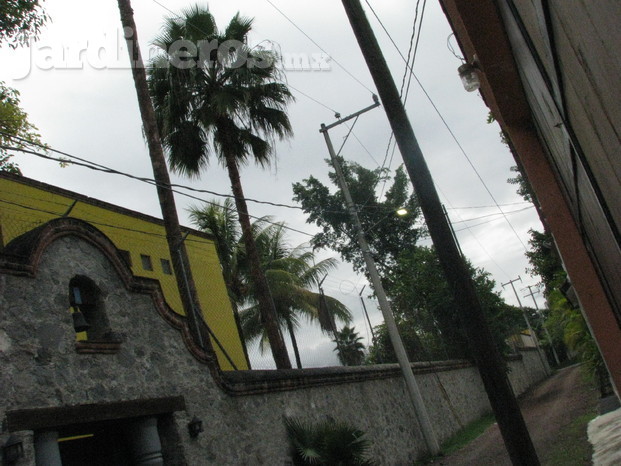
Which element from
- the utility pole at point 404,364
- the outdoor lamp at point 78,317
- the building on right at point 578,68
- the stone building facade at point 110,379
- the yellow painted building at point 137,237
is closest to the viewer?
the building on right at point 578,68

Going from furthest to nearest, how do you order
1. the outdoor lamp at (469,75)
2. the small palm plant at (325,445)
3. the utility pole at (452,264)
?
1. the small palm plant at (325,445)
2. the utility pole at (452,264)
3. the outdoor lamp at (469,75)

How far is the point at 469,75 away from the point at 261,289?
385 inches

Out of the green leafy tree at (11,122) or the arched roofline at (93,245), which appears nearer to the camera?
the arched roofline at (93,245)

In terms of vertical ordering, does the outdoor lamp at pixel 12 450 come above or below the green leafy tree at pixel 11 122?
below

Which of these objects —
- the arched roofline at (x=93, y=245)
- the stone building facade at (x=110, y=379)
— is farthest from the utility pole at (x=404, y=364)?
the arched roofline at (x=93, y=245)

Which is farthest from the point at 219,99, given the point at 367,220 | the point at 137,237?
the point at 367,220

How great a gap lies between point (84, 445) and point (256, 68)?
12.0 metres

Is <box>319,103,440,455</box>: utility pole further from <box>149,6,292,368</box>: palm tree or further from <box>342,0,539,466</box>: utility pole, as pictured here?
<box>342,0,539,466</box>: utility pole

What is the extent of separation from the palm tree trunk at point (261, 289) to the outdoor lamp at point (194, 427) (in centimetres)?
593

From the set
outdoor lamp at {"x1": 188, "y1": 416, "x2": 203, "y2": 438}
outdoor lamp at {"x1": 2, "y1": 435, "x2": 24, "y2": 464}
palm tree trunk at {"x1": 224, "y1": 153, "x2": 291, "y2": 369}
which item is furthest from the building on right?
palm tree trunk at {"x1": 224, "y1": 153, "x2": 291, "y2": 369}

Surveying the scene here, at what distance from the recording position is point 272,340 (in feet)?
48.8

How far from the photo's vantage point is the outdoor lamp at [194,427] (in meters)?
8.55

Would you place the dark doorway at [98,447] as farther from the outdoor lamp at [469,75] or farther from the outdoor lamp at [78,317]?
the outdoor lamp at [469,75]

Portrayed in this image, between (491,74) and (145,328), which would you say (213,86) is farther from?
(491,74)
